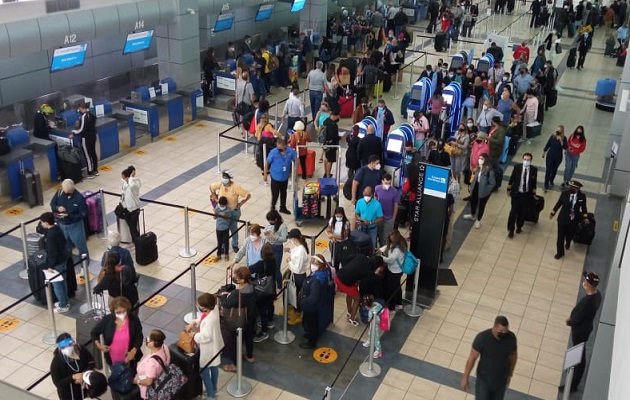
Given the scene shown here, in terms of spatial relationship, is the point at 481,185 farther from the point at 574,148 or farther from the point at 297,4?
the point at 297,4

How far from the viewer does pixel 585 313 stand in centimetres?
793

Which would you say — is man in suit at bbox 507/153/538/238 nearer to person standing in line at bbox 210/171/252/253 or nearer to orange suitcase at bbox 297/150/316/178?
orange suitcase at bbox 297/150/316/178

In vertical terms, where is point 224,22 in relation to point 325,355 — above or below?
above

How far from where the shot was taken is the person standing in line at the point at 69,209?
32.1ft

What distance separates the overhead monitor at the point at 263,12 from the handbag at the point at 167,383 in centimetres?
1781

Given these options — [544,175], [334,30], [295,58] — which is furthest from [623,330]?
[334,30]

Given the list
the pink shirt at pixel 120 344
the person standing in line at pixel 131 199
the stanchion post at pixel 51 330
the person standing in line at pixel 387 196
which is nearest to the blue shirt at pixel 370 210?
the person standing in line at pixel 387 196

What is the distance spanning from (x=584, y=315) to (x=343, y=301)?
3.34 metres

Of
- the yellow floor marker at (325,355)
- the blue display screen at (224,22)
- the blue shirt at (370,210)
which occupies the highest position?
the blue display screen at (224,22)

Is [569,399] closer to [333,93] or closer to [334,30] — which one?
[333,93]

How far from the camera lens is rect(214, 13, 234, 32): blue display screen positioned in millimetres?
20569

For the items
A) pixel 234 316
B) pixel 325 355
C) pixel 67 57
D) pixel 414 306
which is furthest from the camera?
pixel 67 57

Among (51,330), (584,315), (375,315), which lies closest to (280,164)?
(375,315)

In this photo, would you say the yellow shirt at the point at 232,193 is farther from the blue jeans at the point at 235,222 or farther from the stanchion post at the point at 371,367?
the stanchion post at the point at 371,367
